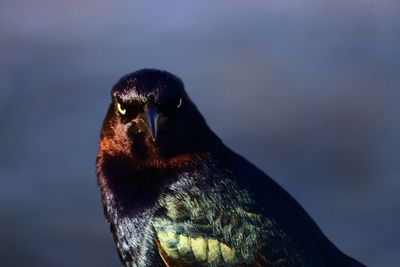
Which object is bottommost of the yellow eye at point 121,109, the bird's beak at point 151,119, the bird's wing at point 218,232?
the bird's wing at point 218,232

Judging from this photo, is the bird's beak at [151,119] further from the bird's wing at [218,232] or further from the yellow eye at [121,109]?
the bird's wing at [218,232]

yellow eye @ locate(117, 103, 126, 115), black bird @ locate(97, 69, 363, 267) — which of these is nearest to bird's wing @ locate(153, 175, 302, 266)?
black bird @ locate(97, 69, 363, 267)

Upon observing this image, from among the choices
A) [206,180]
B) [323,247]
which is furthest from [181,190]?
[323,247]

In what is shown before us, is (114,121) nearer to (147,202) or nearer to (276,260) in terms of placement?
(147,202)

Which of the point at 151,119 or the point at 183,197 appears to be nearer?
the point at 151,119

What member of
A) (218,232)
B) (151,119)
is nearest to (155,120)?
(151,119)

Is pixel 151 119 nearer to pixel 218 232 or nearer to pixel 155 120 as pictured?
pixel 155 120

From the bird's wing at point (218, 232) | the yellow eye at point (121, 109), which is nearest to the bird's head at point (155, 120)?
the yellow eye at point (121, 109)
